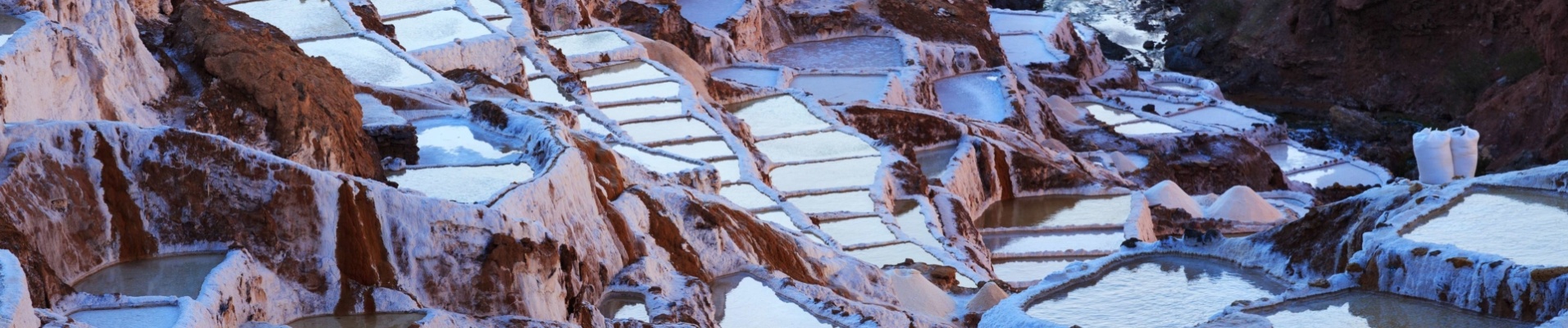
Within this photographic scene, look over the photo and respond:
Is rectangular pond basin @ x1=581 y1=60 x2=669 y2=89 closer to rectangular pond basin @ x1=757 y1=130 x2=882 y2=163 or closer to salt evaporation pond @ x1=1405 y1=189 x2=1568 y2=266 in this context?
rectangular pond basin @ x1=757 y1=130 x2=882 y2=163

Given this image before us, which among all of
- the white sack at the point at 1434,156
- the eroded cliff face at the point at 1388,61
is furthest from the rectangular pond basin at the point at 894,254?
the eroded cliff face at the point at 1388,61

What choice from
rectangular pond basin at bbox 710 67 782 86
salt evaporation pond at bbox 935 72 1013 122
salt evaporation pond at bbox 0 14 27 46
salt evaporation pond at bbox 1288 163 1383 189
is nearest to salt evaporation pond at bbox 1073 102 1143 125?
salt evaporation pond at bbox 935 72 1013 122

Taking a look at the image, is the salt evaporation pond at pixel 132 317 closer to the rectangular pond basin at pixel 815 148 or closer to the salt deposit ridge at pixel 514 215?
the salt deposit ridge at pixel 514 215

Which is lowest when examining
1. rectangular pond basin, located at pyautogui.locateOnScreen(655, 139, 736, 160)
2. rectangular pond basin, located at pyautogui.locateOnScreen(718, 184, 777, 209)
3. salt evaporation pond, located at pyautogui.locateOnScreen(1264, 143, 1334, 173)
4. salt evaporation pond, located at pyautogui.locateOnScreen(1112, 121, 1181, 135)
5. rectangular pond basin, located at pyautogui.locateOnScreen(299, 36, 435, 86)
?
salt evaporation pond, located at pyautogui.locateOnScreen(1264, 143, 1334, 173)

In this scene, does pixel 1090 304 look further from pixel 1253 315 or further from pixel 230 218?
pixel 230 218

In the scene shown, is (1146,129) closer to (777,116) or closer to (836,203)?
(777,116)

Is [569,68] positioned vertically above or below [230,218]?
below

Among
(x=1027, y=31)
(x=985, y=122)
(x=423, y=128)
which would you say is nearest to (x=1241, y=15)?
(x=1027, y=31)
